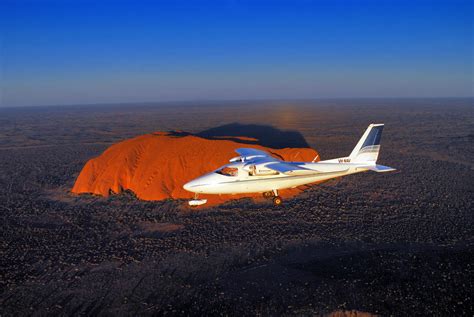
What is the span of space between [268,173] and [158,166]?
26.9ft

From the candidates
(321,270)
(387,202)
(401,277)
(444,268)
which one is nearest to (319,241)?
(321,270)

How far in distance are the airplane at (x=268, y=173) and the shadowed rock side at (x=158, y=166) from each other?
210 cm

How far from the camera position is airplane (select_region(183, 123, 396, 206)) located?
16.0 metres

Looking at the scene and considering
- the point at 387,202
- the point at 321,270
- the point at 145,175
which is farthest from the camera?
the point at 145,175

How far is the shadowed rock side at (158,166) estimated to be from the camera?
760 inches

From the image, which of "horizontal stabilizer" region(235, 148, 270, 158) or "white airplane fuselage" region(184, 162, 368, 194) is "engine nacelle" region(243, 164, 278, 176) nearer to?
"white airplane fuselage" region(184, 162, 368, 194)

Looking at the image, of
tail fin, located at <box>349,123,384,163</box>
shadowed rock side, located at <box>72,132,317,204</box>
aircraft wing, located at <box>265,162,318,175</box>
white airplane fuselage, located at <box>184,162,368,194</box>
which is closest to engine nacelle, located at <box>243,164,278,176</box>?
white airplane fuselage, located at <box>184,162,368,194</box>

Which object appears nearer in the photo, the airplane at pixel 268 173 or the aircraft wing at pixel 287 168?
the aircraft wing at pixel 287 168

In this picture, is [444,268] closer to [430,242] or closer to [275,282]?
[430,242]

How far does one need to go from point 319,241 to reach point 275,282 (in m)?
3.73

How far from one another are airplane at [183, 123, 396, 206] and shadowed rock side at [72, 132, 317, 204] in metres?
2.10

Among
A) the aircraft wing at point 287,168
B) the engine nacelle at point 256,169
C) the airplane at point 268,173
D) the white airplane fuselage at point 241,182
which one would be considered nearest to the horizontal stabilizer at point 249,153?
the airplane at point 268,173

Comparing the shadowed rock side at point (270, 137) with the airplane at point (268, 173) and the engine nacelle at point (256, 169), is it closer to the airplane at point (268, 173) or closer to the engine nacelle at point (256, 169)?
the airplane at point (268, 173)

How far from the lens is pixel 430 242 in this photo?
516 inches
